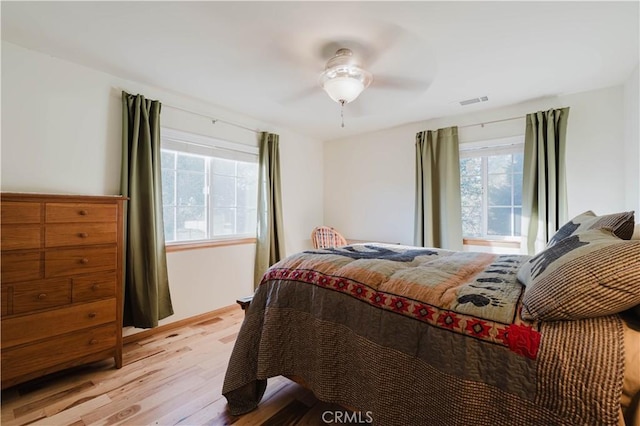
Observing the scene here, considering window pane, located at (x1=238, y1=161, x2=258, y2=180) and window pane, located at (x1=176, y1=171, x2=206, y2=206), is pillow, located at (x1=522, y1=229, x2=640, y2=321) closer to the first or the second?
window pane, located at (x1=176, y1=171, x2=206, y2=206)

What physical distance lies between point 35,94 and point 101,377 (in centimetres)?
218

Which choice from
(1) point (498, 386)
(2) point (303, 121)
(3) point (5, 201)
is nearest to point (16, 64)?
(3) point (5, 201)

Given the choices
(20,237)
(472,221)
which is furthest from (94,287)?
(472,221)

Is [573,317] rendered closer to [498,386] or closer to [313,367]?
[498,386]

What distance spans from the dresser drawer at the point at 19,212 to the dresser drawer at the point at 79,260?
0.24 metres

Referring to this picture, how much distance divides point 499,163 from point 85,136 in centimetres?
421

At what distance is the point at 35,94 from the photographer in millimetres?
2133

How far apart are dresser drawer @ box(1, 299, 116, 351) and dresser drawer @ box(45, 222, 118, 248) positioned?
44 cm

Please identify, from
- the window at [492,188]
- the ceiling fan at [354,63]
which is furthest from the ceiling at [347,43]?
the window at [492,188]

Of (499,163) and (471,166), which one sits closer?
(499,163)

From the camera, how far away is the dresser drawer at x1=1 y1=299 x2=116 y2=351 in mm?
1706

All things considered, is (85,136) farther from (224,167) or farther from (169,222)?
(224,167)

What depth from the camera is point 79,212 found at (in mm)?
1953

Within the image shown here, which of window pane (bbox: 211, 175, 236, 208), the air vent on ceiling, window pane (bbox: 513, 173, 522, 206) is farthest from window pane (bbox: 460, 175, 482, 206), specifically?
window pane (bbox: 211, 175, 236, 208)
